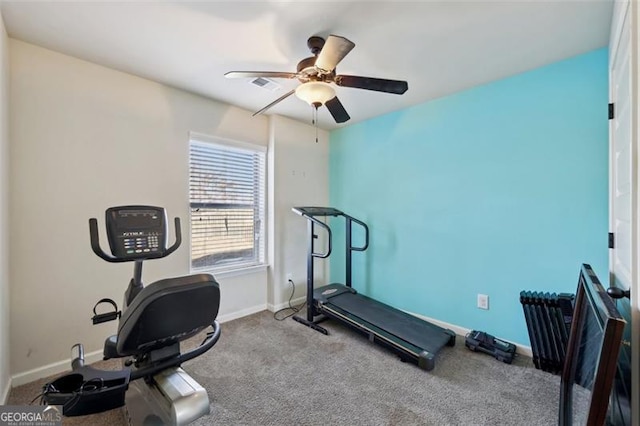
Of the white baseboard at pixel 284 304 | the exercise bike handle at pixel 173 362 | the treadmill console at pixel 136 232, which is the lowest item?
the white baseboard at pixel 284 304

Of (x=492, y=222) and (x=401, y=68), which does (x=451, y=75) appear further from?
(x=492, y=222)

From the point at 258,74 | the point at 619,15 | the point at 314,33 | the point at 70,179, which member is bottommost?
the point at 70,179

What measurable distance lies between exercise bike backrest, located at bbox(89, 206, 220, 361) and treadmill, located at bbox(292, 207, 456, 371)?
1592 millimetres

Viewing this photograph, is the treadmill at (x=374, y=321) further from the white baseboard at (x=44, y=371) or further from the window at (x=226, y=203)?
the white baseboard at (x=44, y=371)

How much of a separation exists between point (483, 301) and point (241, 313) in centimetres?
249

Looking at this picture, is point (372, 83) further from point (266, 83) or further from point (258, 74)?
point (266, 83)

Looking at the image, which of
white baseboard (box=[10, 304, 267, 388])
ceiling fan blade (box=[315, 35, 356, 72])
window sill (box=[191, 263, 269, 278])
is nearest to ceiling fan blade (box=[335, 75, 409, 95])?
ceiling fan blade (box=[315, 35, 356, 72])

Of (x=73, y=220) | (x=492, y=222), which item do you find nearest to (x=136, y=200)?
(x=73, y=220)

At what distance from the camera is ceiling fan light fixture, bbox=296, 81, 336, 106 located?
1877mm

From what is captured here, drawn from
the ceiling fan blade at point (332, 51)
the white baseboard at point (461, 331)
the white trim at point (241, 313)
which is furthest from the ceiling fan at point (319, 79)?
the white trim at point (241, 313)

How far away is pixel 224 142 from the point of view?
307 cm

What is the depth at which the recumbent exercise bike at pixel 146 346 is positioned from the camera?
119cm

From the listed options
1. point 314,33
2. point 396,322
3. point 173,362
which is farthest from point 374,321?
point 314,33

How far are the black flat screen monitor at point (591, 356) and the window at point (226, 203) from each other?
2.85 m
